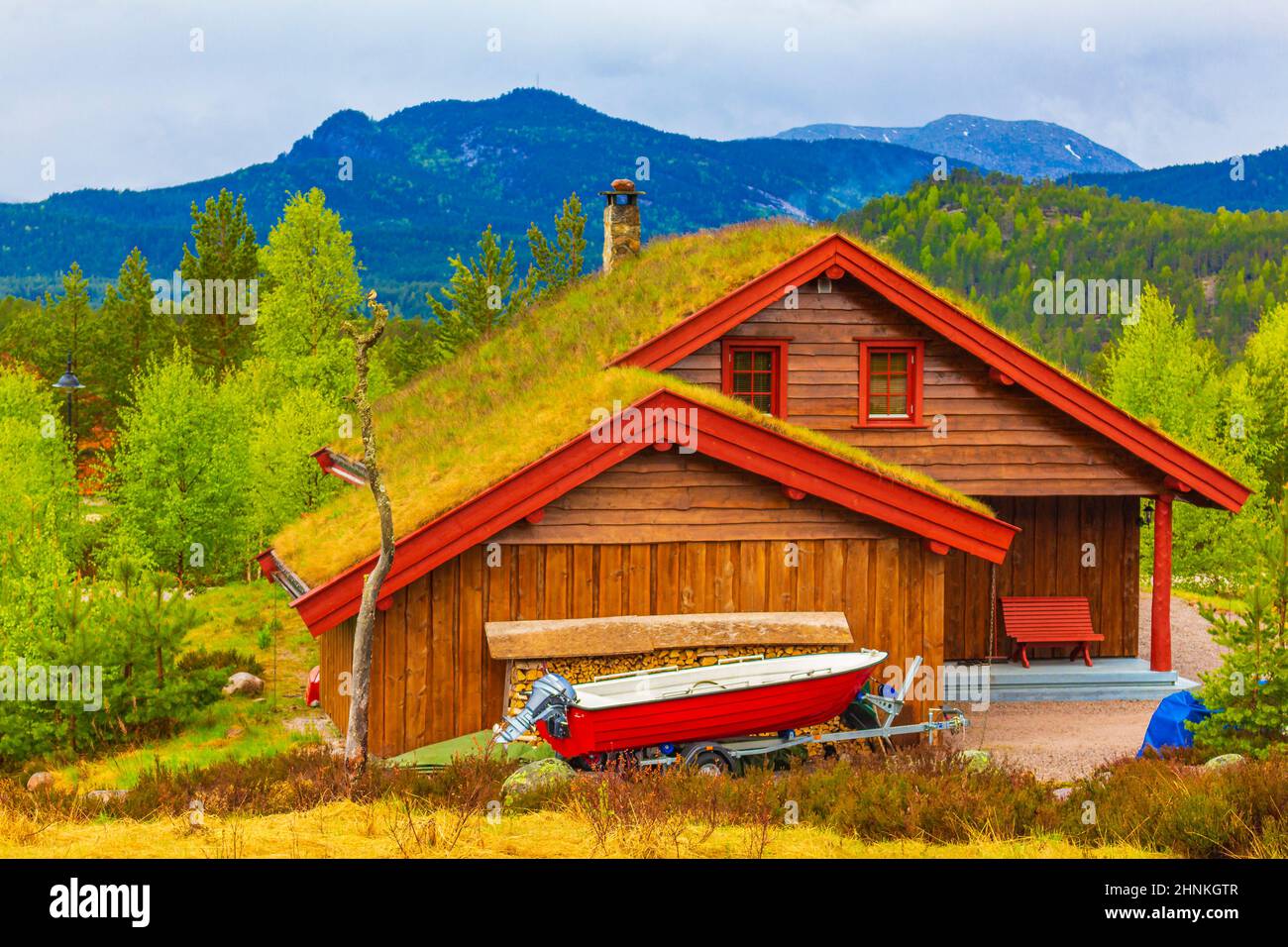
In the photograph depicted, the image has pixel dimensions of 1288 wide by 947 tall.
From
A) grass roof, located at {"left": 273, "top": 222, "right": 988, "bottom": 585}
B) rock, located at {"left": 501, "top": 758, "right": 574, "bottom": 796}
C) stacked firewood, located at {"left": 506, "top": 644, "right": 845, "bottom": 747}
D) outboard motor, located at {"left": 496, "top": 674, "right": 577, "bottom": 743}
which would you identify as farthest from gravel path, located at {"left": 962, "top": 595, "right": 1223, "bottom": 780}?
rock, located at {"left": 501, "top": 758, "right": 574, "bottom": 796}

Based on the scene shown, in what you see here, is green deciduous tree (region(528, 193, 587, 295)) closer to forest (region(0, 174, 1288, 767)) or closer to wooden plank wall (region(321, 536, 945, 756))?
forest (region(0, 174, 1288, 767))

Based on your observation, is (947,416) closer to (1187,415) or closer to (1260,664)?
(1260,664)

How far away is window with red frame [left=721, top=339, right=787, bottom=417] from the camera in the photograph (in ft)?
69.1

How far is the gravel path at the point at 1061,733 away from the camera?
16.5 metres

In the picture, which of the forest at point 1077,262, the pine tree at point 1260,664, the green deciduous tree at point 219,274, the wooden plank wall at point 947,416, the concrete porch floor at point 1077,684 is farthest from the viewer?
the forest at point 1077,262

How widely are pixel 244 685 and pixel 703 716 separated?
35.1 ft

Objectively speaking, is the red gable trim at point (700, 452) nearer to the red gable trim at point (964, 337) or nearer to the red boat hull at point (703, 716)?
the red boat hull at point (703, 716)

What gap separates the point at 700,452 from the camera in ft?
51.7

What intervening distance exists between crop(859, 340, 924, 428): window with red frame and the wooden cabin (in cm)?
4

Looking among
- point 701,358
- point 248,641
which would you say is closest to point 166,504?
point 248,641

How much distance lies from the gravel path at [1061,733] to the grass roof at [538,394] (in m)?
3.22

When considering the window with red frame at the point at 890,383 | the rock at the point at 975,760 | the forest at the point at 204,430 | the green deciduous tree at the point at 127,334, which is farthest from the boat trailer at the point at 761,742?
the green deciduous tree at the point at 127,334

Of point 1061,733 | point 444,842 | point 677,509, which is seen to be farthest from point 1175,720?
point 444,842

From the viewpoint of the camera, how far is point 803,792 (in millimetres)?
11609
